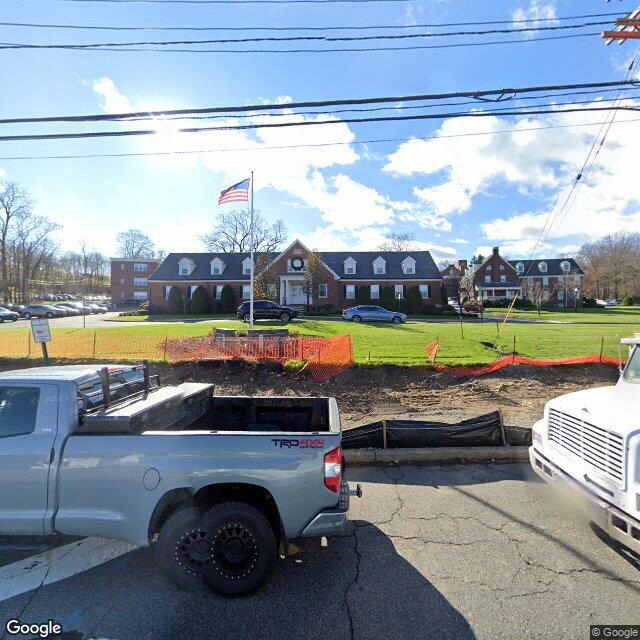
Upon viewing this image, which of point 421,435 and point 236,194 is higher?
point 236,194

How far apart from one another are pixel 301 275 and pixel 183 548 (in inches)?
1481

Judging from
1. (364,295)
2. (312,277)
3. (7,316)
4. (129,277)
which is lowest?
(7,316)

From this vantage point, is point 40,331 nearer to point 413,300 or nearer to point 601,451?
point 601,451

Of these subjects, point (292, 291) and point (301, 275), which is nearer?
point (301, 275)

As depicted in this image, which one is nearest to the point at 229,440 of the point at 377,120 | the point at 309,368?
the point at 377,120

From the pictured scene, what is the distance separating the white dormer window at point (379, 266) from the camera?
42188 millimetres

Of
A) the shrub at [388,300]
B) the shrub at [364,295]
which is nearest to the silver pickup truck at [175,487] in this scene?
the shrub at [388,300]

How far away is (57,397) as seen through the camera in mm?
3021

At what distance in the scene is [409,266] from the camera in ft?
138

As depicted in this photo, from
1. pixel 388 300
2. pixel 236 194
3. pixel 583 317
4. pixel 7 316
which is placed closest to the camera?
pixel 236 194

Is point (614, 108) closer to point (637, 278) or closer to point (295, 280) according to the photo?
point (295, 280)

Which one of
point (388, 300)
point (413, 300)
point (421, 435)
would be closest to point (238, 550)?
point (421, 435)

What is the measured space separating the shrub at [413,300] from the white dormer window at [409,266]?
2484mm

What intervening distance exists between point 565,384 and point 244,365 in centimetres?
812
